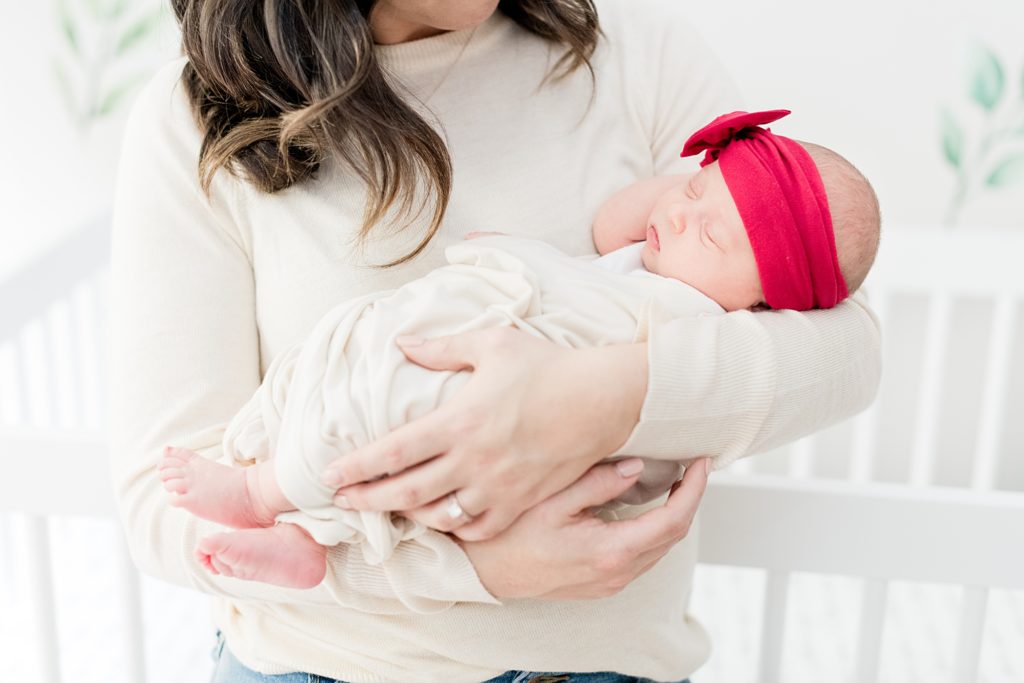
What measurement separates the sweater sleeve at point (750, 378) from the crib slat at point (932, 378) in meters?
1.01

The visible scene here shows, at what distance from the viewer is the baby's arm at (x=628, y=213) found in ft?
2.88

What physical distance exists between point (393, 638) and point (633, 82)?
22.0 inches

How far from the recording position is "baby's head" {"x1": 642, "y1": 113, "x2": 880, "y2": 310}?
31.5 inches

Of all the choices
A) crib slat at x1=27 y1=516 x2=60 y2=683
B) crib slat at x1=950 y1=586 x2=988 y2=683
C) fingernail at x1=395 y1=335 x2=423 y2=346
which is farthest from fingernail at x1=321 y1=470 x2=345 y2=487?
crib slat at x1=950 y1=586 x2=988 y2=683

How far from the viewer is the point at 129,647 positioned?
1032mm

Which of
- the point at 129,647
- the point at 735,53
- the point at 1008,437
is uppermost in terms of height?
the point at 735,53

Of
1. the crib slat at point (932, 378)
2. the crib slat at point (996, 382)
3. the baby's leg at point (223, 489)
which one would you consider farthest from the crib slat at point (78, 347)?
the crib slat at point (996, 382)

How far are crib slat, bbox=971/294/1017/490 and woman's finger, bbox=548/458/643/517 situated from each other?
4.19 feet

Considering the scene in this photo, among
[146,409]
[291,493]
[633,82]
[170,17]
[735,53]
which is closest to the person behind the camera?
[291,493]

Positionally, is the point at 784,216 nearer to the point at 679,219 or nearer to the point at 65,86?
the point at 679,219

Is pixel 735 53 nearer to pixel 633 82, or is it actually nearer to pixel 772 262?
pixel 633 82

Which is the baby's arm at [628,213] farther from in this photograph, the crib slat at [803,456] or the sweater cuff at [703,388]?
the crib slat at [803,456]

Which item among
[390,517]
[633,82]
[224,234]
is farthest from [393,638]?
[633,82]

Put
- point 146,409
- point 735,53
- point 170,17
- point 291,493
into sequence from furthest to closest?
point 170,17 < point 735,53 < point 146,409 < point 291,493
